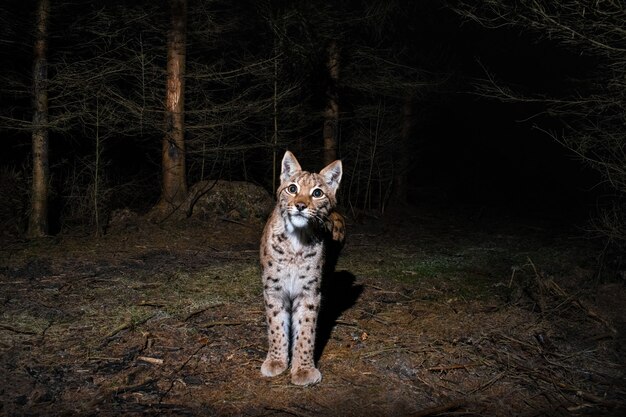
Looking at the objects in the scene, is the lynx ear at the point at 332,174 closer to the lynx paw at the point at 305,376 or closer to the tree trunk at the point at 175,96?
the lynx paw at the point at 305,376

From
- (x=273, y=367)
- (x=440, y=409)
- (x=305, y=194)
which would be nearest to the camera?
(x=440, y=409)

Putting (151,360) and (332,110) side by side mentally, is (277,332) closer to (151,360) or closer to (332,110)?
(151,360)

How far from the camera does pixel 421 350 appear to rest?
5031 mm

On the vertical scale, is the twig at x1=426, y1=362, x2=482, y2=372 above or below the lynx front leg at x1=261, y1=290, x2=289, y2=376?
below

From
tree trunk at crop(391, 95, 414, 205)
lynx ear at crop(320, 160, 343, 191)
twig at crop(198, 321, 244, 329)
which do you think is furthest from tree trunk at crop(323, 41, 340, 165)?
lynx ear at crop(320, 160, 343, 191)

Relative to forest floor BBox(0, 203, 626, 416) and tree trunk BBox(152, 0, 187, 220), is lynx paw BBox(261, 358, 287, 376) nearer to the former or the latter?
forest floor BBox(0, 203, 626, 416)

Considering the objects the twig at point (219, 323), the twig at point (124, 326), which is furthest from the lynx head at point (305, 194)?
the twig at point (124, 326)

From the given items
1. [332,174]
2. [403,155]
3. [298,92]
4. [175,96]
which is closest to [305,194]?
[332,174]

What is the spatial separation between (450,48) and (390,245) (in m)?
10.4

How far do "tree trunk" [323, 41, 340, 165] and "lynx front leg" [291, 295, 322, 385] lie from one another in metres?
9.49

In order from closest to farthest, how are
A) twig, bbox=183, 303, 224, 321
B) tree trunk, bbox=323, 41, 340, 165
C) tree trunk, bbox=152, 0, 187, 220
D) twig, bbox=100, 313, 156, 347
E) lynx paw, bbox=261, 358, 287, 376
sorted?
1. lynx paw, bbox=261, 358, 287, 376
2. twig, bbox=100, 313, 156, 347
3. twig, bbox=183, 303, 224, 321
4. tree trunk, bbox=152, 0, 187, 220
5. tree trunk, bbox=323, 41, 340, 165

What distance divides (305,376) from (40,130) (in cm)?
765

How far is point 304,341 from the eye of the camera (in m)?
4.57

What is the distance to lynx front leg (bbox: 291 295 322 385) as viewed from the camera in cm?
438
